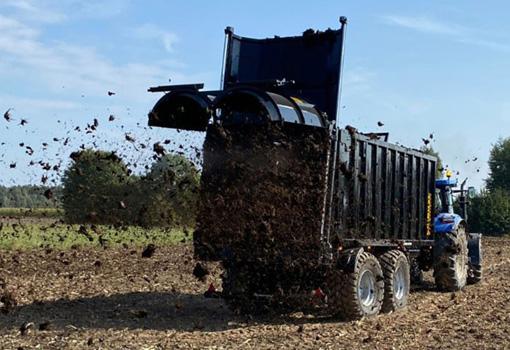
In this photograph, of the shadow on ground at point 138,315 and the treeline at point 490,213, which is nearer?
the shadow on ground at point 138,315

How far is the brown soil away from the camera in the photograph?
8.74 metres

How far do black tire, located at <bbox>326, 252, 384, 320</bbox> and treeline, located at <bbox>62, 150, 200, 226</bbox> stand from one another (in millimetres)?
2501

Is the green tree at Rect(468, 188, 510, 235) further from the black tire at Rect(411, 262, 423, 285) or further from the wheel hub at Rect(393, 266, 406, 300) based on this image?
the wheel hub at Rect(393, 266, 406, 300)

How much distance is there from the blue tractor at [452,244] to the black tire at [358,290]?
3.93m

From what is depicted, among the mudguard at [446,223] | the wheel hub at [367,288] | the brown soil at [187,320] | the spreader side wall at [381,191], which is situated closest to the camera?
the brown soil at [187,320]

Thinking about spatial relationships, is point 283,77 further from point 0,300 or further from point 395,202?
point 0,300

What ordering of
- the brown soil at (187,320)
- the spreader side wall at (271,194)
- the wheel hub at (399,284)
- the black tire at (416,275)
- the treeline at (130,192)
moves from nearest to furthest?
the brown soil at (187,320) < the spreader side wall at (271,194) < the wheel hub at (399,284) < the treeline at (130,192) < the black tire at (416,275)

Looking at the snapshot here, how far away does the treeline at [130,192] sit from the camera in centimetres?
1207

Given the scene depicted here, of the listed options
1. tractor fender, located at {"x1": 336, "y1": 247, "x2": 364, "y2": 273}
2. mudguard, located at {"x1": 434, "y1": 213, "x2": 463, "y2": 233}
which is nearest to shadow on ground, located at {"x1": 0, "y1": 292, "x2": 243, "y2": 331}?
tractor fender, located at {"x1": 336, "y1": 247, "x2": 364, "y2": 273}

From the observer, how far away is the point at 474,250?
16156 mm

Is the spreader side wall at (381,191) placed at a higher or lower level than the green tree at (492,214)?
lower

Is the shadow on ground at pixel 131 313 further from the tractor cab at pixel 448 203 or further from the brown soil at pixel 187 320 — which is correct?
the tractor cab at pixel 448 203

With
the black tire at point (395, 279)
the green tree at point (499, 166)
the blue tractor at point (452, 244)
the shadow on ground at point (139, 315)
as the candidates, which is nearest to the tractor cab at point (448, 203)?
the blue tractor at point (452, 244)

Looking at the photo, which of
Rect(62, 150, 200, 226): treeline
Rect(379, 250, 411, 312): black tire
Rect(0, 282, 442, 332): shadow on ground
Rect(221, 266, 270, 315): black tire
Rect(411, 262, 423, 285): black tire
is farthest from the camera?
Rect(411, 262, 423, 285): black tire
